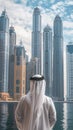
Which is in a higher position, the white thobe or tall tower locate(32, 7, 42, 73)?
tall tower locate(32, 7, 42, 73)

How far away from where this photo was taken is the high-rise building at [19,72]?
16766 mm

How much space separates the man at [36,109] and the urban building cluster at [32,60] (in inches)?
525

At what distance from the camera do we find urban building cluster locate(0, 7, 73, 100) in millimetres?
16297

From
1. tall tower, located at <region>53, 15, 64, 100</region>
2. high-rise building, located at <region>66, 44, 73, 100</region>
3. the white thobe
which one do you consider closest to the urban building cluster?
tall tower, located at <region>53, 15, 64, 100</region>

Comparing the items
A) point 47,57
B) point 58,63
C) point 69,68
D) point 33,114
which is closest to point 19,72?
point 47,57

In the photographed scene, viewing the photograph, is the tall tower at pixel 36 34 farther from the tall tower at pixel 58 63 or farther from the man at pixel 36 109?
the man at pixel 36 109

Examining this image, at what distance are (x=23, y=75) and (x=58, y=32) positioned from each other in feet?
12.5

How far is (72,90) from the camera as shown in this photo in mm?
24641

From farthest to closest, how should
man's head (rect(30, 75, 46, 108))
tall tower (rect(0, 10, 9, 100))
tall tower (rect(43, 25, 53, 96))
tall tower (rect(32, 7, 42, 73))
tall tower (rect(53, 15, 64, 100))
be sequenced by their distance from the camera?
tall tower (rect(53, 15, 64, 100)), tall tower (rect(43, 25, 53, 96)), tall tower (rect(0, 10, 9, 100)), tall tower (rect(32, 7, 42, 73)), man's head (rect(30, 75, 46, 108))

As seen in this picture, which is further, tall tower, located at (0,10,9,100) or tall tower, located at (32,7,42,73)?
tall tower, located at (0,10,9,100)

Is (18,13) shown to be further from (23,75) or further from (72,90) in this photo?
(72,90)

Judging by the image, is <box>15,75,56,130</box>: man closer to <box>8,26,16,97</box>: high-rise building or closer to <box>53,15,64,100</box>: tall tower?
<box>8,26,16,97</box>: high-rise building

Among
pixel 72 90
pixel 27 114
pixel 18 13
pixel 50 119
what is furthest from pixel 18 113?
pixel 72 90

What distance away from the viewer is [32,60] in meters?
16.0
